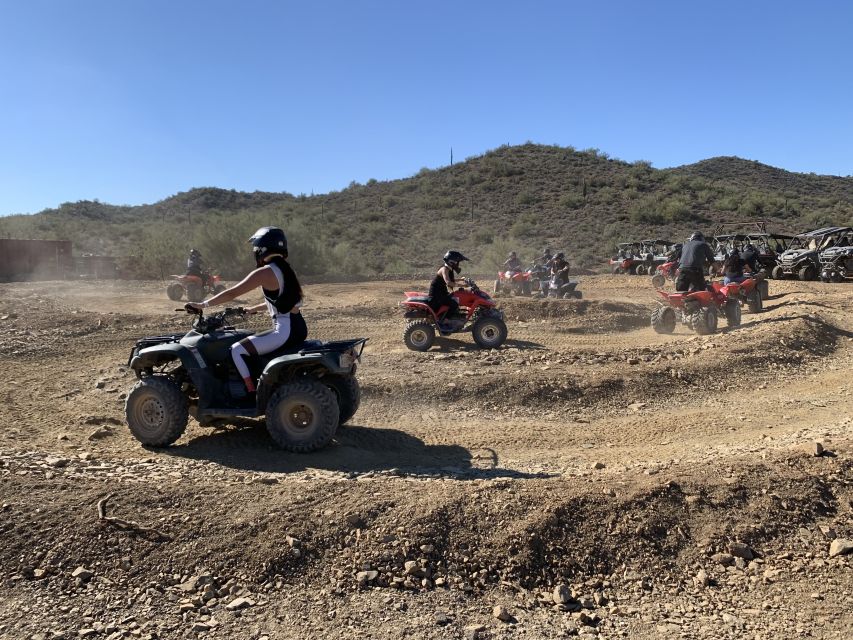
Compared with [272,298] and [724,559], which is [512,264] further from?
[724,559]

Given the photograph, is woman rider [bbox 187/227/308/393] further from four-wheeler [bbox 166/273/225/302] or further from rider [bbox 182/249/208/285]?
rider [bbox 182/249/208/285]

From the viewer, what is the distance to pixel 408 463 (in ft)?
17.6

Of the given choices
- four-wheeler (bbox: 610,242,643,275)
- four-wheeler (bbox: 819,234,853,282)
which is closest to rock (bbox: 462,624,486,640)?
four-wheeler (bbox: 819,234,853,282)

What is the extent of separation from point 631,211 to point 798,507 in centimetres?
4506

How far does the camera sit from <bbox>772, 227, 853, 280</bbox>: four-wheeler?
21641 millimetres

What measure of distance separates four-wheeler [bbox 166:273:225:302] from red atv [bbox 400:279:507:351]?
8602 millimetres

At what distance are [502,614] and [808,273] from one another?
890 inches

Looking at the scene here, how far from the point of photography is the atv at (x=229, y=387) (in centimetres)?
522

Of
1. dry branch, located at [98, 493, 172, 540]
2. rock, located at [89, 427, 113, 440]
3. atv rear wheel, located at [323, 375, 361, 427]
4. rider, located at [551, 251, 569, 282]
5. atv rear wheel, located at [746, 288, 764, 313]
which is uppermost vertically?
rider, located at [551, 251, 569, 282]


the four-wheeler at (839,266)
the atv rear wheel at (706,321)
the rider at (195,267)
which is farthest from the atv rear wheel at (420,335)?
the four-wheeler at (839,266)

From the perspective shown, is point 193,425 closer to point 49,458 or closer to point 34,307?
point 49,458

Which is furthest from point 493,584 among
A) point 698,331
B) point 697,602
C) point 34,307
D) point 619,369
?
point 34,307

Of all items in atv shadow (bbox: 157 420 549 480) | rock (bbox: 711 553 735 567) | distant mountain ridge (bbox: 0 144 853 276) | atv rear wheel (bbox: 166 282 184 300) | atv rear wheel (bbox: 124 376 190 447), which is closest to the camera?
rock (bbox: 711 553 735 567)

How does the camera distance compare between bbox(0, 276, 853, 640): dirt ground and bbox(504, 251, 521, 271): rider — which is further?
bbox(504, 251, 521, 271): rider
